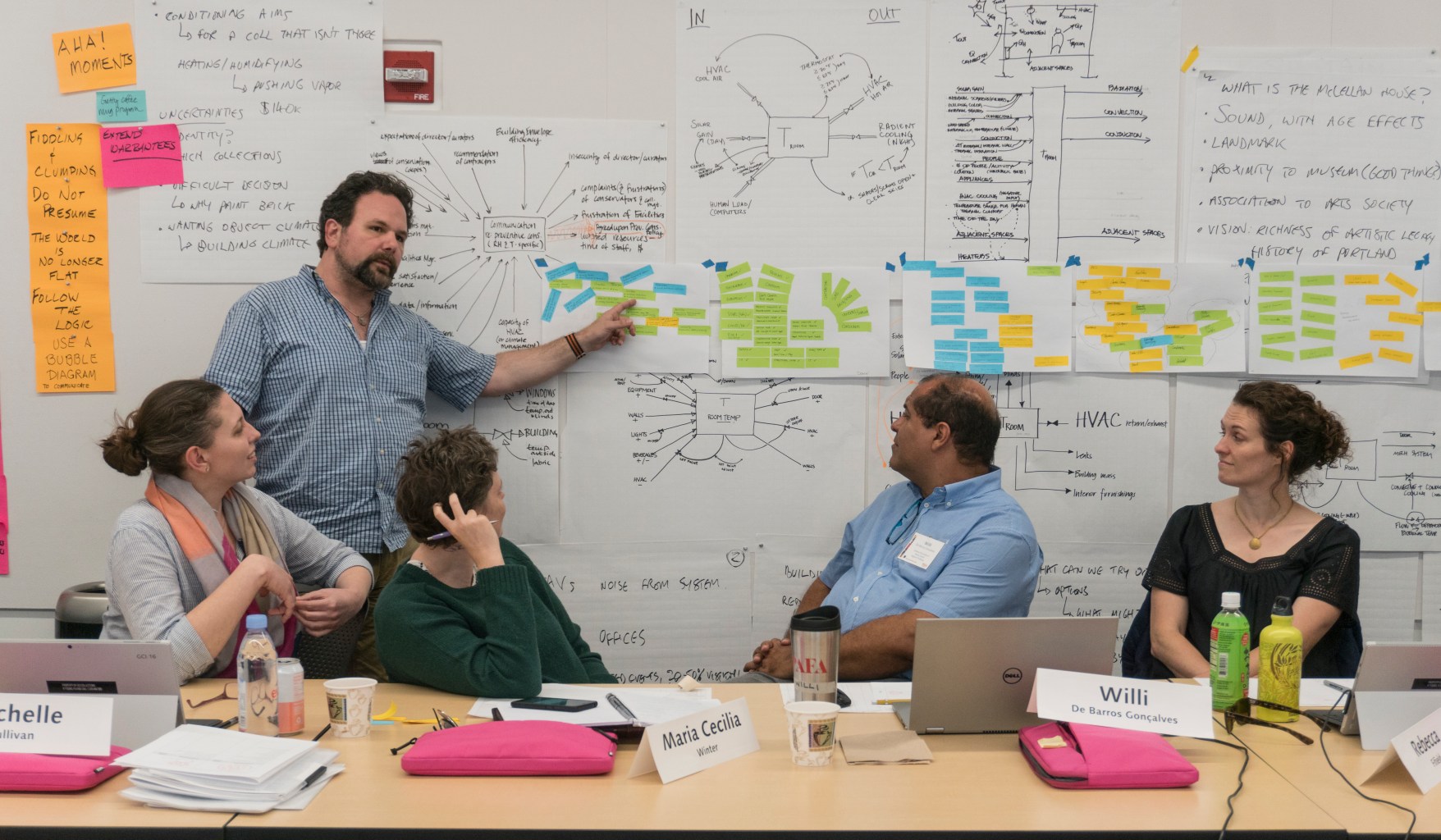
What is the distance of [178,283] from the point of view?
3.45 m

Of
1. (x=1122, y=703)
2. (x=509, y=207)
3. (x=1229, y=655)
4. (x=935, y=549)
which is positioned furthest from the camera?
(x=509, y=207)

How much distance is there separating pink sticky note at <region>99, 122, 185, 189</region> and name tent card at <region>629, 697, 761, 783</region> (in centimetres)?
260

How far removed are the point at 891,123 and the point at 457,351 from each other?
159 centimetres

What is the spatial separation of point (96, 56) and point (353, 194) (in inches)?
38.4

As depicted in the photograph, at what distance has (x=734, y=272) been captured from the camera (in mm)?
3555

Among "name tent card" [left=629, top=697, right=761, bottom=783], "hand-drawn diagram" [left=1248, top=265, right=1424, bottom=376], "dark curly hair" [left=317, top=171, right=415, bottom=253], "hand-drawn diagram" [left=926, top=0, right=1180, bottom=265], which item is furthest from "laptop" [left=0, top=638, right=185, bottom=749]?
"hand-drawn diagram" [left=1248, top=265, right=1424, bottom=376]

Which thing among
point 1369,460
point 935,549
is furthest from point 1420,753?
point 1369,460

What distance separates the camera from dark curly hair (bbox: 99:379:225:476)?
8.32 ft

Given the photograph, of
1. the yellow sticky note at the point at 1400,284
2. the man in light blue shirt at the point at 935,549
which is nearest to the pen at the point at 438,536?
the man in light blue shirt at the point at 935,549

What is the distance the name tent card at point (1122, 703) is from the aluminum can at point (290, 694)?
1.36 meters

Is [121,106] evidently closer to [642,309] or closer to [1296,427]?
[642,309]

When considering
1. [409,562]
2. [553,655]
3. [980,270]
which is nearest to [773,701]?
[553,655]

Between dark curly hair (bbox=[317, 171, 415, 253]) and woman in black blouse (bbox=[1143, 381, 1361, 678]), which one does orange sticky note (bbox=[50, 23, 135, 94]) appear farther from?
woman in black blouse (bbox=[1143, 381, 1361, 678])

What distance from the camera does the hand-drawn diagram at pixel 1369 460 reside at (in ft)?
11.9
